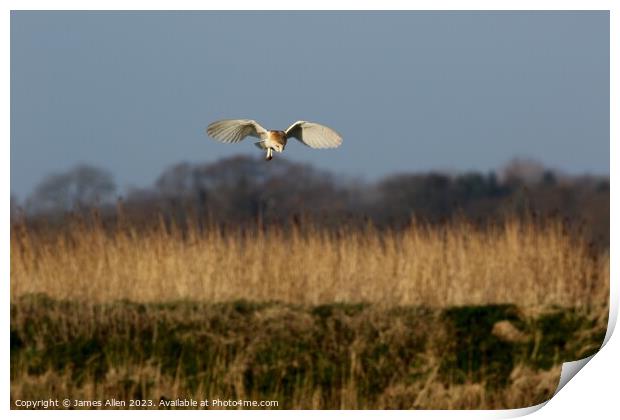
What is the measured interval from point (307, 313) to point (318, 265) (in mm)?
622

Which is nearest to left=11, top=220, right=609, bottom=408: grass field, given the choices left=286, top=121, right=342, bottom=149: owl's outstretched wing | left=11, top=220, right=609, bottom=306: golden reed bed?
left=11, top=220, right=609, bottom=306: golden reed bed

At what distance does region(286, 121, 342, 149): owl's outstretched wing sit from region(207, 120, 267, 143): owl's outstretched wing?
0.53 feet

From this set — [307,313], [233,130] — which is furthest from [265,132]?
[307,313]

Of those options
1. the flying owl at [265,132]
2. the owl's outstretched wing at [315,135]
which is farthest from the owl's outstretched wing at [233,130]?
the owl's outstretched wing at [315,135]

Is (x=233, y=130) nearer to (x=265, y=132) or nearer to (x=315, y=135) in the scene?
(x=265, y=132)

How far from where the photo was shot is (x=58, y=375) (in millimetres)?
6004

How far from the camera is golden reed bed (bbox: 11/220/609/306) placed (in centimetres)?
679

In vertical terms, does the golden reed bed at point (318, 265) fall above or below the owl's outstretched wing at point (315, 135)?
below

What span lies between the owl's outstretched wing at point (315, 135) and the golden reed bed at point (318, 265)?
182cm

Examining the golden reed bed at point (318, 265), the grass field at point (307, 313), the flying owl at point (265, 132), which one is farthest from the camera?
the golden reed bed at point (318, 265)

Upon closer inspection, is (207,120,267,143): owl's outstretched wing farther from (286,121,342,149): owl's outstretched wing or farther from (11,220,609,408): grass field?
(11,220,609,408): grass field

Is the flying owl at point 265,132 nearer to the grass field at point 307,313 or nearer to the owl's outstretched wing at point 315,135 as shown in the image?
the owl's outstretched wing at point 315,135

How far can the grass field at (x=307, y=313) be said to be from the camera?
19.7 ft
